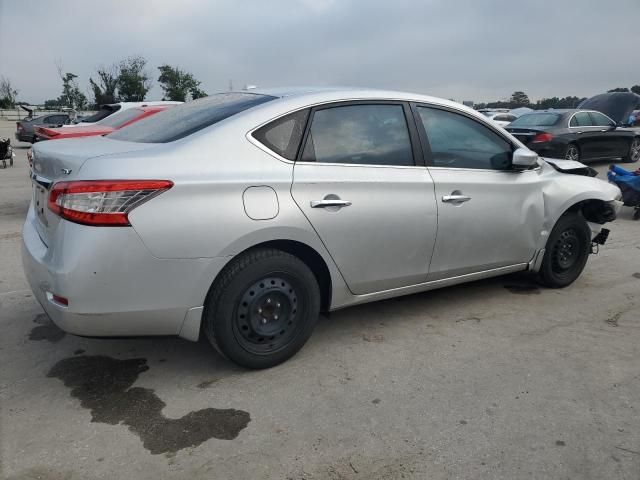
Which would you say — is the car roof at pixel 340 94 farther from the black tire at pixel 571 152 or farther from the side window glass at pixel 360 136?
the black tire at pixel 571 152

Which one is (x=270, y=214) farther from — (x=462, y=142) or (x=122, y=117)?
(x=122, y=117)

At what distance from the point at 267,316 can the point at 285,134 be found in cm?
106

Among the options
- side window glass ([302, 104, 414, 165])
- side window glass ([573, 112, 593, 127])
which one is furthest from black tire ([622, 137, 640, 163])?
side window glass ([302, 104, 414, 165])

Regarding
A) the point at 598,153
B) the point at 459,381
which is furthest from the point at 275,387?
the point at 598,153

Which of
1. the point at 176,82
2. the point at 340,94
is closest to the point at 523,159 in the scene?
the point at 340,94

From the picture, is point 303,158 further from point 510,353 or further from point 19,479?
point 19,479

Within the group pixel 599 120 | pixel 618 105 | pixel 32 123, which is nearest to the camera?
pixel 599 120

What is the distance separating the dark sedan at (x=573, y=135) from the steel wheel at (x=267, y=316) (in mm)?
10085

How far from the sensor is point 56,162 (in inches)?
111

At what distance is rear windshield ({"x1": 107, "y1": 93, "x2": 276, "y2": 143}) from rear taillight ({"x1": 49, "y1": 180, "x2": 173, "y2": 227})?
0.52 m

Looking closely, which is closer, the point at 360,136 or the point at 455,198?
the point at 360,136

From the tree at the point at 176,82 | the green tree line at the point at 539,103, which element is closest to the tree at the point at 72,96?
the tree at the point at 176,82

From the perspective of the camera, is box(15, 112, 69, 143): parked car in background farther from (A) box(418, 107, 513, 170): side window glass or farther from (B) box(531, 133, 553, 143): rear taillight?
(A) box(418, 107, 513, 170): side window glass

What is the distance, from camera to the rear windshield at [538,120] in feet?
39.7
